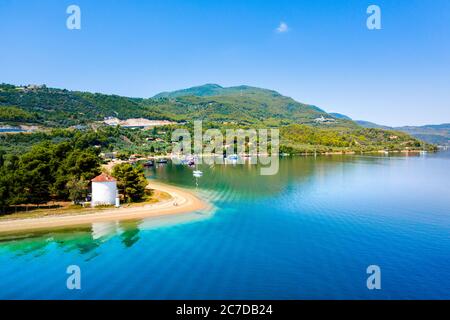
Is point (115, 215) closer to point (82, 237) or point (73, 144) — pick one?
point (82, 237)

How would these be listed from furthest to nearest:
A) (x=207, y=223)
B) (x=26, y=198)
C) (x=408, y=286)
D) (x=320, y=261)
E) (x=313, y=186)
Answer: (x=313, y=186) → (x=26, y=198) → (x=207, y=223) → (x=320, y=261) → (x=408, y=286)

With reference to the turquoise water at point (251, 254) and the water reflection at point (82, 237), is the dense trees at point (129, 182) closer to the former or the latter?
the water reflection at point (82, 237)

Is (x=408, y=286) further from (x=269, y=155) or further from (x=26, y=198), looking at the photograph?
(x=269, y=155)

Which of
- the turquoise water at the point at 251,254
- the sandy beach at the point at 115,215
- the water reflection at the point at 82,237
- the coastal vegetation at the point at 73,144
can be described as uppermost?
the coastal vegetation at the point at 73,144

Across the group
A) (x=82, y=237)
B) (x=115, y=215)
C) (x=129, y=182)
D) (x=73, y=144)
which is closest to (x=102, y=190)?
(x=115, y=215)

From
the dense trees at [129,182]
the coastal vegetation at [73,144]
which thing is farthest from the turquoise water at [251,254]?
the coastal vegetation at [73,144]
